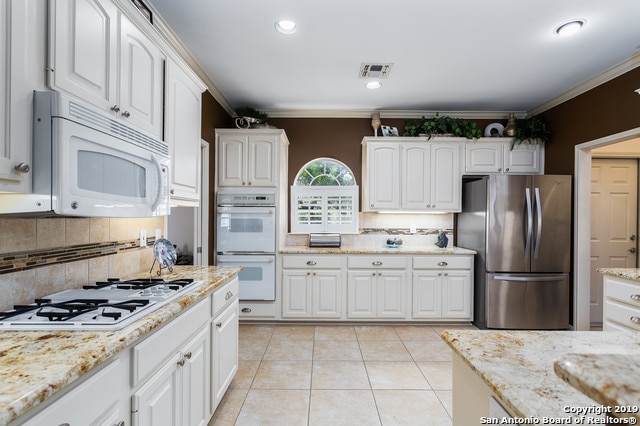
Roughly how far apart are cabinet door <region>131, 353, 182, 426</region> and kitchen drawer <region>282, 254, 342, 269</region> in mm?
2323

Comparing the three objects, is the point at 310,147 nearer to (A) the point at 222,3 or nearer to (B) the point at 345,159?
(B) the point at 345,159

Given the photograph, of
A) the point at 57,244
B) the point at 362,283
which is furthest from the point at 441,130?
the point at 57,244

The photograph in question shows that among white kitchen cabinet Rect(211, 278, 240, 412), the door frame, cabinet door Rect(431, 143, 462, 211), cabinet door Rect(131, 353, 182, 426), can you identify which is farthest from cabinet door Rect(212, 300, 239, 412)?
the door frame

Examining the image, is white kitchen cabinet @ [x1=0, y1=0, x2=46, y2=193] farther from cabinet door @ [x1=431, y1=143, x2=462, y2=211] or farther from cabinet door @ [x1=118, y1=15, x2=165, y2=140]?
cabinet door @ [x1=431, y1=143, x2=462, y2=211]

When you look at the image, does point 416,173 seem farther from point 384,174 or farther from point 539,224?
point 539,224

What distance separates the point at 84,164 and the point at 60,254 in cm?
65

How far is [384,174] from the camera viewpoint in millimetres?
4066

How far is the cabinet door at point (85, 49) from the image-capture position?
44.7 inches

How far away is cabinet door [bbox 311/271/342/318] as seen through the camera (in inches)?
149

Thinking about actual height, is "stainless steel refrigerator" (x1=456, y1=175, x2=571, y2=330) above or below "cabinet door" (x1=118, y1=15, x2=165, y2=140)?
below

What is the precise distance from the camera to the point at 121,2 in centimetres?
149

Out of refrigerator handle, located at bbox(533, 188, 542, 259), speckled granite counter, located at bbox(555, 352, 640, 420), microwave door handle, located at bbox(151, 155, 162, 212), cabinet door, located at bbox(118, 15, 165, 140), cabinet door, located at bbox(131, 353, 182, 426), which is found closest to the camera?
speckled granite counter, located at bbox(555, 352, 640, 420)

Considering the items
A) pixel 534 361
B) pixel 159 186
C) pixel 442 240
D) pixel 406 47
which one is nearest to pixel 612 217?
pixel 442 240

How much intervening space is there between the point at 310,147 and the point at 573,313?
3589 millimetres
